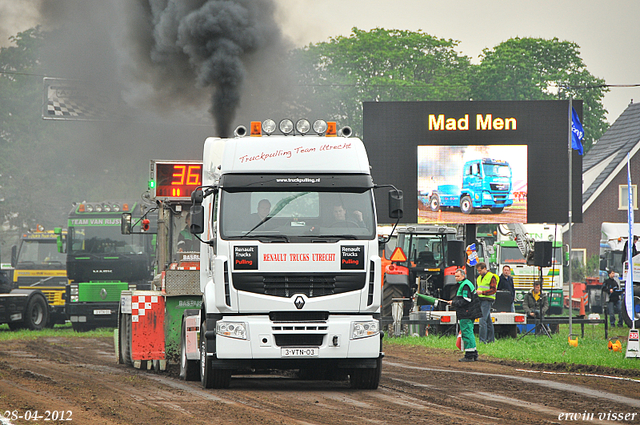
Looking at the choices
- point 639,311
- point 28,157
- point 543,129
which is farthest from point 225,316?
point 28,157

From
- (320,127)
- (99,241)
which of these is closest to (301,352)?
(320,127)

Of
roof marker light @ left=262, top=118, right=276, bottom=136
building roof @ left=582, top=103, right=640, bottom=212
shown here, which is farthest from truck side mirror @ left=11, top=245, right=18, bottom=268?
building roof @ left=582, top=103, right=640, bottom=212

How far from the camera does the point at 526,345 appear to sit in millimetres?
19938

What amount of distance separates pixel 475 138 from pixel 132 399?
14710 millimetres

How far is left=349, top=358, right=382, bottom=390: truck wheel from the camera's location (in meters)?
12.6

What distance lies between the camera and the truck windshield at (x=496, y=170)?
23.8 m

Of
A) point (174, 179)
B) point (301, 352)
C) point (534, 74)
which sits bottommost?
point (301, 352)

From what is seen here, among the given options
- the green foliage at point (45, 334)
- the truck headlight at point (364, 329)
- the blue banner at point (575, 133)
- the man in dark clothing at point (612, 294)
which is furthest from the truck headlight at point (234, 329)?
the man in dark clothing at point (612, 294)

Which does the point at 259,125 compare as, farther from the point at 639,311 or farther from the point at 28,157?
the point at 28,157

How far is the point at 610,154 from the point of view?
53625 millimetres

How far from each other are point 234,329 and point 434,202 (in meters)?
12.8

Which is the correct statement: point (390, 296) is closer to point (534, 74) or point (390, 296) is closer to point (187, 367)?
point (187, 367)

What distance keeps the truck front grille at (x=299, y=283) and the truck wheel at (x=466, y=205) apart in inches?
486

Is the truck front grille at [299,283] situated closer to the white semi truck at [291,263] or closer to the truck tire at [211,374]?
the white semi truck at [291,263]
